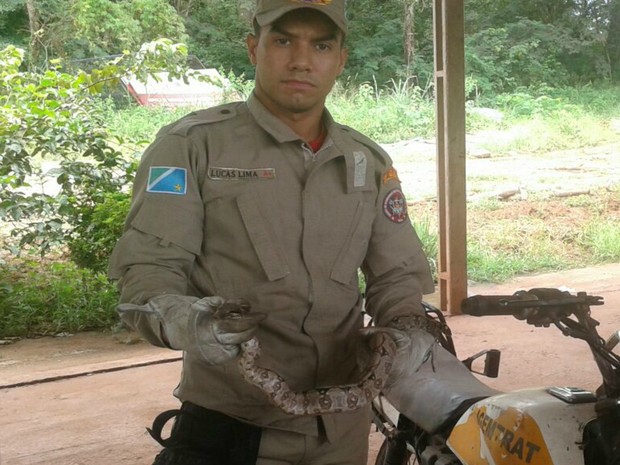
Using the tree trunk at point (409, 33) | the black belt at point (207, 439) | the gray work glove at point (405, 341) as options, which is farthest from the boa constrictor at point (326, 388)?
the tree trunk at point (409, 33)

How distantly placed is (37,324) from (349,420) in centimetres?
468

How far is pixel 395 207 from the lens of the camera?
69.8 inches

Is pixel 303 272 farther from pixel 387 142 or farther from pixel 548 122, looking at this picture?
pixel 548 122

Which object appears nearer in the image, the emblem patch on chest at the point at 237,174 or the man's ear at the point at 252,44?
the emblem patch on chest at the point at 237,174

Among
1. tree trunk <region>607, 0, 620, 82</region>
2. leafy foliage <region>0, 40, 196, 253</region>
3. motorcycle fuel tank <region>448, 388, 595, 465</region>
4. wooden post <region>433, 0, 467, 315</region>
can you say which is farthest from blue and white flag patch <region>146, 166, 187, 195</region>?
tree trunk <region>607, 0, 620, 82</region>

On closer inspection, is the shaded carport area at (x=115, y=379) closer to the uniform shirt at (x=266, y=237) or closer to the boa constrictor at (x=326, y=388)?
the uniform shirt at (x=266, y=237)

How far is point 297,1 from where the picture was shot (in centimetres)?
160

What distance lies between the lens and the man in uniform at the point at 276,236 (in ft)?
5.04

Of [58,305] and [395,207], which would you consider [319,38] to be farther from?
[58,305]

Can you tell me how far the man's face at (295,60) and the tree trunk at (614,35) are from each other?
1071cm

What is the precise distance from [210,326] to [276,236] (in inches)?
14.1

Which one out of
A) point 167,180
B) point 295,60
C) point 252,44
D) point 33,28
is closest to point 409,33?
point 33,28

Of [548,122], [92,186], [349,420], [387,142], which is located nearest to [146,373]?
[92,186]

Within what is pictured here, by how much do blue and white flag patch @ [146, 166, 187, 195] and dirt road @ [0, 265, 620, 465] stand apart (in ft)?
7.01
